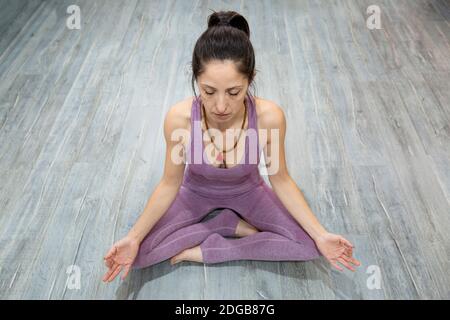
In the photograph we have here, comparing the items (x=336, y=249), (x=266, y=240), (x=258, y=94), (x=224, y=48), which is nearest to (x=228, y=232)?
(x=266, y=240)

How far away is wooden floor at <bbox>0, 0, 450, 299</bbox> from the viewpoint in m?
1.58

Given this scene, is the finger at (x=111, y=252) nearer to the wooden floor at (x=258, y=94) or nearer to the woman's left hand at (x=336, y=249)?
the wooden floor at (x=258, y=94)

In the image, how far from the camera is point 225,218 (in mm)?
1666

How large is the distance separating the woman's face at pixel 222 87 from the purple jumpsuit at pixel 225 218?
0.17 m

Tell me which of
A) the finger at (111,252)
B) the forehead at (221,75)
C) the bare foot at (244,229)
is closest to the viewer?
the forehead at (221,75)

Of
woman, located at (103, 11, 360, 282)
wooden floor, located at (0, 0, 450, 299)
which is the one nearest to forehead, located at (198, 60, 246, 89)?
woman, located at (103, 11, 360, 282)

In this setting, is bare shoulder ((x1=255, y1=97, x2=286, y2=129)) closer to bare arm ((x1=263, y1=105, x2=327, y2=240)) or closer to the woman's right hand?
bare arm ((x1=263, y1=105, x2=327, y2=240))

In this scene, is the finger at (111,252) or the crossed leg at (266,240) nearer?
the finger at (111,252)

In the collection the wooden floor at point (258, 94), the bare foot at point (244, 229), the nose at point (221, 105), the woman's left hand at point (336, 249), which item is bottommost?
the wooden floor at point (258, 94)

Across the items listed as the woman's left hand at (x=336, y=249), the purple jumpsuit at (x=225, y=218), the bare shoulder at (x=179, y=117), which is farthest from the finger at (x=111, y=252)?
the woman's left hand at (x=336, y=249)

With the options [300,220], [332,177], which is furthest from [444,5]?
[300,220]

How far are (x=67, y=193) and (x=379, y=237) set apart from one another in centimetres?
113

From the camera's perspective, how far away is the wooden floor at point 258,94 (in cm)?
158

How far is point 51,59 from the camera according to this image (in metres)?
2.69
